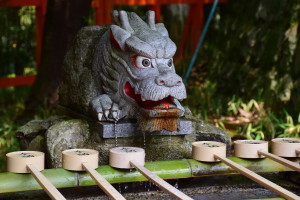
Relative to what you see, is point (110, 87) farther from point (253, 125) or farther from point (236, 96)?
point (236, 96)

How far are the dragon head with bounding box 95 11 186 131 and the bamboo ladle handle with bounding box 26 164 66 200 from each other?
2.51ft

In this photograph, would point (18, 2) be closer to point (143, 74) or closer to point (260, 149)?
point (143, 74)

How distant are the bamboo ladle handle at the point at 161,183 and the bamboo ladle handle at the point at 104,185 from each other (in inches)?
7.4

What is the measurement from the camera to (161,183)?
226cm

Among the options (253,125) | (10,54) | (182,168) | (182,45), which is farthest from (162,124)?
(182,45)

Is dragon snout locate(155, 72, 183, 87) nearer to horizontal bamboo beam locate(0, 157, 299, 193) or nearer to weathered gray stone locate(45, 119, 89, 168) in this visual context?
→ horizontal bamboo beam locate(0, 157, 299, 193)

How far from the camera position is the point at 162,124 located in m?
3.05

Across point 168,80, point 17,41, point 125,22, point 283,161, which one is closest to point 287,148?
point 283,161

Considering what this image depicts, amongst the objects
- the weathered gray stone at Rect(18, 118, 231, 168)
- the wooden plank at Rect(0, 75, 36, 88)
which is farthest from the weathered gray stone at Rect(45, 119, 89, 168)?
the wooden plank at Rect(0, 75, 36, 88)

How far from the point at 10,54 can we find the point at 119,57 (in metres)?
4.24

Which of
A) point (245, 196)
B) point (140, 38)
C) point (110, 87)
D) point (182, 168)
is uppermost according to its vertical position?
point (140, 38)

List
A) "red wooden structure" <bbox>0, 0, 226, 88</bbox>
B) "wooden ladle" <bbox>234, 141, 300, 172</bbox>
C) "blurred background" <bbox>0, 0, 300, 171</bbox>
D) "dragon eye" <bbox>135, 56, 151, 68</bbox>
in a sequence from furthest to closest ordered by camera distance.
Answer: "red wooden structure" <bbox>0, 0, 226, 88</bbox>, "blurred background" <bbox>0, 0, 300, 171</bbox>, "dragon eye" <bbox>135, 56, 151, 68</bbox>, "wooden ladle" <bbox>234, 141, 300, 172</bbox>

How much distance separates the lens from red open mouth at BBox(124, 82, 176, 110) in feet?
9.96

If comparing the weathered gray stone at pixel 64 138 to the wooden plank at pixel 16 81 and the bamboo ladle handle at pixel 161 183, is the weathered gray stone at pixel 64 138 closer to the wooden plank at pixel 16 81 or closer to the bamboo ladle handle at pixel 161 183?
the bamboo ladle handle at pixel 161 183
